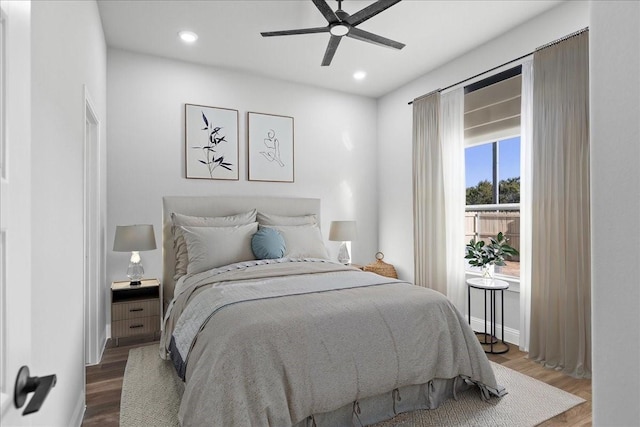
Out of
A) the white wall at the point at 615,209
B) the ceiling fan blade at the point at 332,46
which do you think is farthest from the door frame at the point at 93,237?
the white wall at the point at 615,209

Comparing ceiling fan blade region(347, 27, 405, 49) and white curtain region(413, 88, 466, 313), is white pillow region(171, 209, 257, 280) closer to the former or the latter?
white curtain region(413, 88, 466, 313)

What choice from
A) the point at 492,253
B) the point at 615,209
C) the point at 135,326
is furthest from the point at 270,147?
the point at 615,209

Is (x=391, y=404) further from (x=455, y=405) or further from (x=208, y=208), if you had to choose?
(x=208, y=208)

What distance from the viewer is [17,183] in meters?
0.70

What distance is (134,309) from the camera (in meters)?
3.28

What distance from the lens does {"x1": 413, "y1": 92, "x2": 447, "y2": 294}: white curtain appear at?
3.91 m

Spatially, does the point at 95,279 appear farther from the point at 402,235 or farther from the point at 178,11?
the point at 402,235

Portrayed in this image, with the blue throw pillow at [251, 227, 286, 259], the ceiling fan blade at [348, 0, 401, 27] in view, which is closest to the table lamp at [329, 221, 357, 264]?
the blue throw pillow at [251, 227, 286, 259]

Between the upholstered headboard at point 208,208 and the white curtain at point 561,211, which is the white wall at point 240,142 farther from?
the white curtain at point 561,211

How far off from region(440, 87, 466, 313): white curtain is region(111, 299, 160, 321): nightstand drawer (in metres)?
2.95

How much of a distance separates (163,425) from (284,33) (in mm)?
2685

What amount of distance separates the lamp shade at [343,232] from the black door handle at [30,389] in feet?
12.1

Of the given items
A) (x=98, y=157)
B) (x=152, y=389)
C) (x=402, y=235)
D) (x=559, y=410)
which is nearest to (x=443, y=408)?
(x=559, y=410)

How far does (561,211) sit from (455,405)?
1670mm
